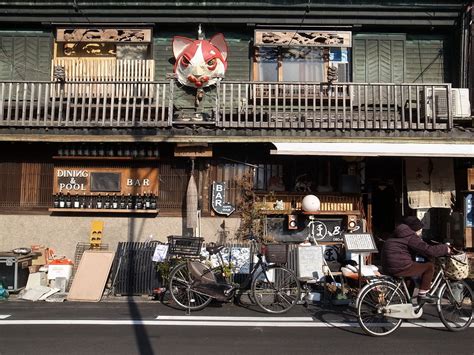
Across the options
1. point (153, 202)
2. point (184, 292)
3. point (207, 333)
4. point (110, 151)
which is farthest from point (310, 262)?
point (110, 151)

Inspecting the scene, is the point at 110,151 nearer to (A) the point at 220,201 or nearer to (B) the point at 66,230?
(B) the point at 66,230

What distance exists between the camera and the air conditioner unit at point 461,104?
11703 millimetres

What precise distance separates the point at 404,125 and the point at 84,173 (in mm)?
8117

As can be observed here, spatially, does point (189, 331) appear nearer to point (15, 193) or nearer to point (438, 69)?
point (15, 193)

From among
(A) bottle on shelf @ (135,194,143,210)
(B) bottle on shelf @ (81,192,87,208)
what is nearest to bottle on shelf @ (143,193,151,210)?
(A) bottle on shelf @ (135,194,143,210)

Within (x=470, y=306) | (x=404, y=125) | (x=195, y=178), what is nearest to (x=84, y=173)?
(x=195, y=178)

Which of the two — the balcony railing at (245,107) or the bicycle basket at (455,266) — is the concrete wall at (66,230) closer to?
the balcony railing at (245,107)

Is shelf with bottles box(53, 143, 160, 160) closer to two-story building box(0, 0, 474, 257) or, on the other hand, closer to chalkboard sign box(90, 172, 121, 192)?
two-story building box(0, 0, 474, 257)

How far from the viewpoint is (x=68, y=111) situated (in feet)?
36.5

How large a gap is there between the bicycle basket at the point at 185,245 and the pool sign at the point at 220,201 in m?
2.89

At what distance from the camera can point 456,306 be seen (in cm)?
692

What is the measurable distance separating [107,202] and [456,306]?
8.25 meters

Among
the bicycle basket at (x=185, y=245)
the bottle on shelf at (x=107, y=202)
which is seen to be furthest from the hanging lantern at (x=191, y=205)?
the bicycle basket at (x=185, y=245)

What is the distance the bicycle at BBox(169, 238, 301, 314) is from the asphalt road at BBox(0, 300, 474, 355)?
0.73 ft
